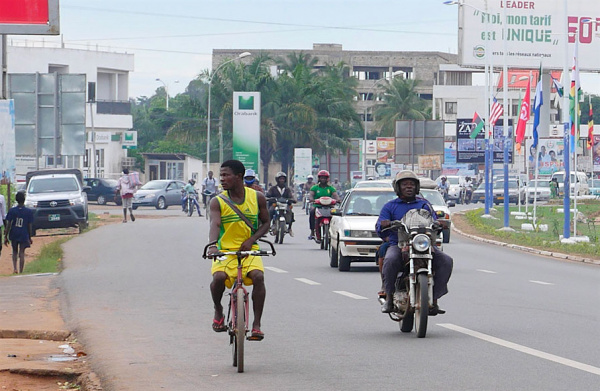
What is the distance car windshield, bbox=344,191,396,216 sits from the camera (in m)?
21.4

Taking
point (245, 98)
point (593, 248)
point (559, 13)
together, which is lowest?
point (593, 248)

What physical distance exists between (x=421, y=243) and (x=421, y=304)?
0.56m

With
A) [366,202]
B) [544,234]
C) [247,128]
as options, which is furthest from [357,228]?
[247,128]

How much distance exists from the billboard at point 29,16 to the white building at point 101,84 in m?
68.4

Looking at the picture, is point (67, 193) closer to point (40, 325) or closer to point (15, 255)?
point (15, 255)

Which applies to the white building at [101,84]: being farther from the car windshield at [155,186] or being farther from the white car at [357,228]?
the white car at [357,228]

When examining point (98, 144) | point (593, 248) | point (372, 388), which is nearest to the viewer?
point (372, 388)

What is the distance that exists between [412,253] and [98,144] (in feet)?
274

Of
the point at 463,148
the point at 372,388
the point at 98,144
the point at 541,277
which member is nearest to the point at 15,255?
the point at 541,277

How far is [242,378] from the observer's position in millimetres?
8805

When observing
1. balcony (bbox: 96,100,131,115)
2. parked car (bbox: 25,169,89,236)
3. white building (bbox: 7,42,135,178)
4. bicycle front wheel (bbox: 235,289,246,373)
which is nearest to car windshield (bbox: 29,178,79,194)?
parked car (bbox: 25,169,89,236)

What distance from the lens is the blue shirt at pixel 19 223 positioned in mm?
22297

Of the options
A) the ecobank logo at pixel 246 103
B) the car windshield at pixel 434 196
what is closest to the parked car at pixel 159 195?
the ecobank logo at pixel 246 103

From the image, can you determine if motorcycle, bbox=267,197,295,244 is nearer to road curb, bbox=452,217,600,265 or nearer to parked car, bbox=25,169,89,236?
road curb, bbox=452,217,600,265
